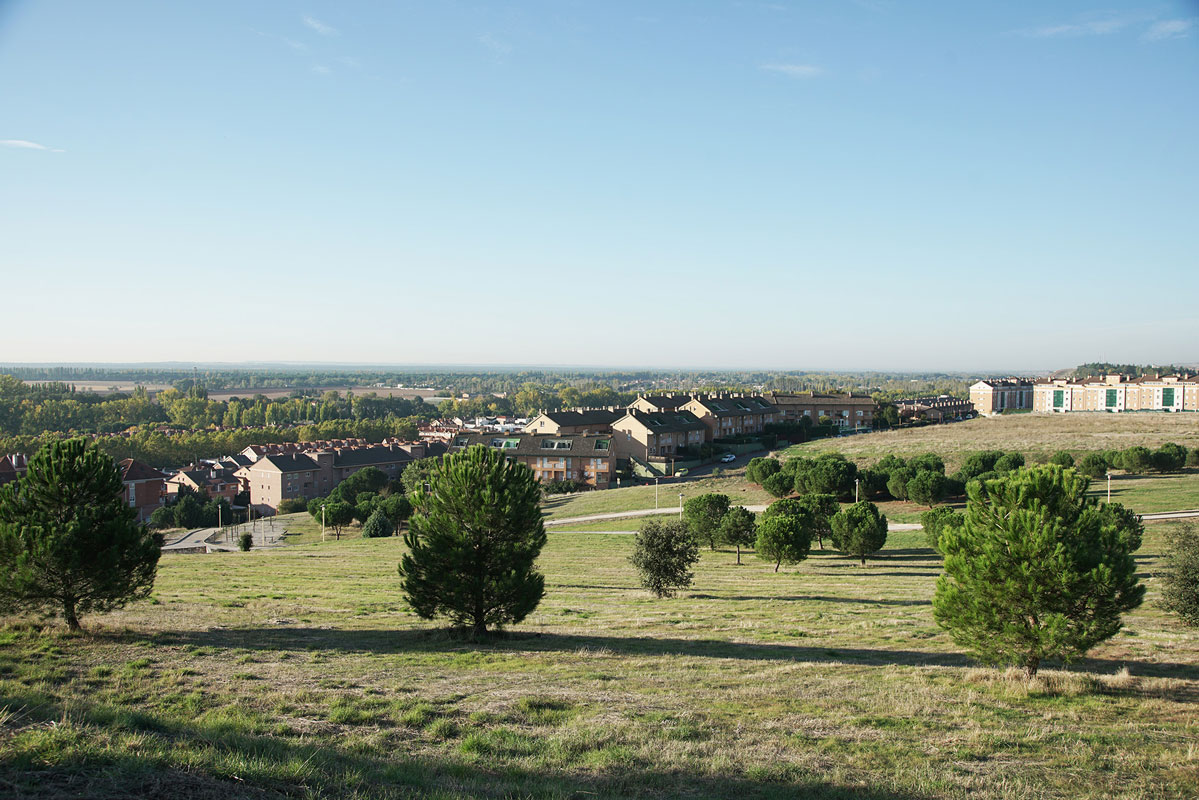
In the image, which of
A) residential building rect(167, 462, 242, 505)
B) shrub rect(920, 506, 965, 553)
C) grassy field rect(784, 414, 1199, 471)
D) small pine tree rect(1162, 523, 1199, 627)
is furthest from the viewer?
→ residential building rect(167, 462, 242, 505)

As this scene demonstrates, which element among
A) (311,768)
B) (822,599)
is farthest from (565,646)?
(822,599)

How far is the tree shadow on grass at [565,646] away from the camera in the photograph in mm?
16453

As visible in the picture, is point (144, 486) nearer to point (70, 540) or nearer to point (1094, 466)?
→ point (70, 540)

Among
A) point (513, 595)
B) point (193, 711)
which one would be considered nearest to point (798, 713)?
point (513, 595)

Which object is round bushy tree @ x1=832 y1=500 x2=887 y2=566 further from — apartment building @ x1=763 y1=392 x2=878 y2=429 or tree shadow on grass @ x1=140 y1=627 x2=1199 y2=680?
apartment building @ x1=763 y1=392 x2=878 y2=429

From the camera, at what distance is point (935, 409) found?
A: 148 m

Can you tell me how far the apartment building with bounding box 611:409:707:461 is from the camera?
88312mm

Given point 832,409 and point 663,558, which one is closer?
point 663,558

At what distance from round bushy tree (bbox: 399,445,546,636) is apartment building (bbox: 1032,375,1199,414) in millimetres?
147239

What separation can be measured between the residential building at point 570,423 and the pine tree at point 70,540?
2945 inches

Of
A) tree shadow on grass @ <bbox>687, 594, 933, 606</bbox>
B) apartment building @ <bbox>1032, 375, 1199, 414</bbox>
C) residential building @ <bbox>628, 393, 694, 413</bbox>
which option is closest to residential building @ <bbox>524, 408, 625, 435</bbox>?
residential building @ <bbox>628, 393, 694, 413</bbox>

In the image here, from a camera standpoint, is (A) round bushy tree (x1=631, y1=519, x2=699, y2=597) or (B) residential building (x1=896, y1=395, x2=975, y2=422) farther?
(B) residential building (x1=896, y1=395, x2=975, y2=422)

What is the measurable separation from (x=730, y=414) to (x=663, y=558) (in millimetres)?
83451

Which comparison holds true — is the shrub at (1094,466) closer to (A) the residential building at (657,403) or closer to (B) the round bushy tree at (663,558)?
(B) the round bushy tree at (663,558)
